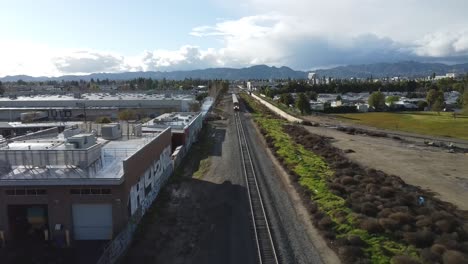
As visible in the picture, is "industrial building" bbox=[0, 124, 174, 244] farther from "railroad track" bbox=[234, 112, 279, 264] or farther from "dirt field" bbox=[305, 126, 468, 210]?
"dirt field" bbox=[305, 126, 468, 210]

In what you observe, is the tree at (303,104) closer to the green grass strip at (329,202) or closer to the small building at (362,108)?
the small building at (362,108)

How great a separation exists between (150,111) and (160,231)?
58688 mm

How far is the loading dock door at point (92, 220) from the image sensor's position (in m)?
20.3

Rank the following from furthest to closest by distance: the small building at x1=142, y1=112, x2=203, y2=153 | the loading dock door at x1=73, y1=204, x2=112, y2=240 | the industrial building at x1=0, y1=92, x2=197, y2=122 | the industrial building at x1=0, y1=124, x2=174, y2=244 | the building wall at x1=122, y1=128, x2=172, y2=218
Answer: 1. the industrial building at x1=0, y1=92, x2=197, y2=122
2. the small building at x1=142, y1=112, x2=203, y2=153
3. the building wall at x1=122, y1=128, x2=172, y2=218
4. the loading dock door at x1=73, y1=204, x2=112, y2=240
5. the industrial building at x1=0, y1=124, x2=174, y2=244

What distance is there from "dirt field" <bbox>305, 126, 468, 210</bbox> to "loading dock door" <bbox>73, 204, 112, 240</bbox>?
72.1ft

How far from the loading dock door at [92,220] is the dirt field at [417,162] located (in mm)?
21988

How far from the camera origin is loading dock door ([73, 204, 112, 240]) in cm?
2030

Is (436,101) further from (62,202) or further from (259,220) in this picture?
(62,202)

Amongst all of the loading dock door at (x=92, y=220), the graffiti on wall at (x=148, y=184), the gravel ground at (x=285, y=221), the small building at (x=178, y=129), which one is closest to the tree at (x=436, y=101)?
the small building at (x=178, y=129)

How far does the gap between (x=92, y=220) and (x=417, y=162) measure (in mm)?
33720

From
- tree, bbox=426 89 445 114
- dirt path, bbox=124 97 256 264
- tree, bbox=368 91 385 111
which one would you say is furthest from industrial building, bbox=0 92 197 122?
tree, bbox=426 89 445 114

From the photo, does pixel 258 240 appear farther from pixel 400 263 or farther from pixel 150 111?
pixel 150 111

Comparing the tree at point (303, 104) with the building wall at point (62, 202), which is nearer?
the building wall at point (62, 202)

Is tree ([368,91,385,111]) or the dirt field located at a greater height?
tree ([368,91,385,111])
